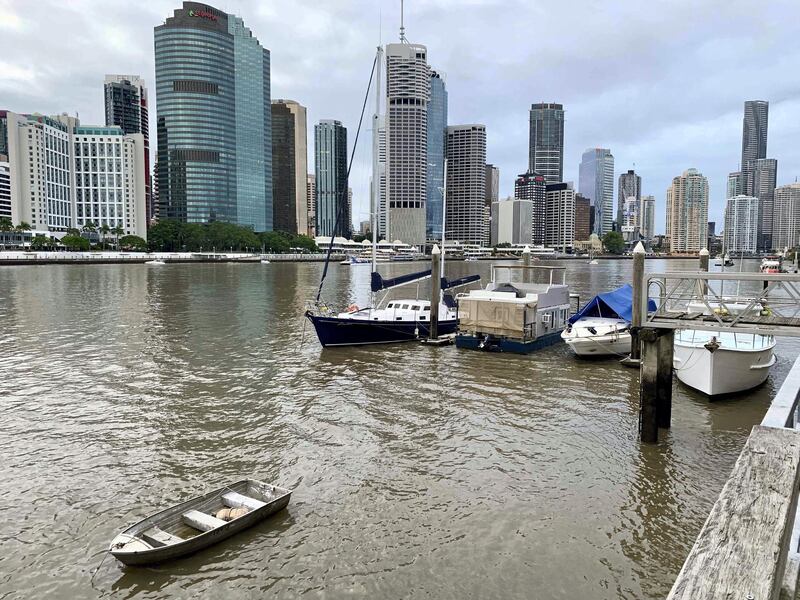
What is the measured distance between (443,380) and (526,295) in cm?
1075

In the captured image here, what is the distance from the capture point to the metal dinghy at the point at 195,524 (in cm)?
1108

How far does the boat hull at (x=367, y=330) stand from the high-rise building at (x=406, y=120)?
311 ft

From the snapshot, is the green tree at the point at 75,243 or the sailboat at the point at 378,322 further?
the green tree at the point at 75,243

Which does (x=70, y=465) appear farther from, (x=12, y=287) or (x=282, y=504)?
(x=12, y=287)

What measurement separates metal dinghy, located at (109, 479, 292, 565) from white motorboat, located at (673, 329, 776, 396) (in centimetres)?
1646

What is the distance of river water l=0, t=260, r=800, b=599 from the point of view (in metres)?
11.1

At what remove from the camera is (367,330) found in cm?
3425

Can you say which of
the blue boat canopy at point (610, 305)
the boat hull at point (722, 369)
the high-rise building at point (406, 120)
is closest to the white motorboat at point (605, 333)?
the blue boat canopy at point (610, 305)

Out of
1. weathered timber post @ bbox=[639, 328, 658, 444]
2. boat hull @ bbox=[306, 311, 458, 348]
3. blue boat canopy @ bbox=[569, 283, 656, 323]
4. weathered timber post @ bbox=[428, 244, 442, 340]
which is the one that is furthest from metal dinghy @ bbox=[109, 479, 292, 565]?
blue boat canopy @ bbox=[569, 283, 656, 323]

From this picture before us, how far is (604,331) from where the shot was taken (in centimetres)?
3066

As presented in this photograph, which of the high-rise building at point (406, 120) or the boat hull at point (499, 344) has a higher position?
the high-rise building at point (406, 120)

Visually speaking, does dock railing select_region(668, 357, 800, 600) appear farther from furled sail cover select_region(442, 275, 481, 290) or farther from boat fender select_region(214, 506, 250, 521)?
furled sail cover select_region(442, 275, 481, 290)

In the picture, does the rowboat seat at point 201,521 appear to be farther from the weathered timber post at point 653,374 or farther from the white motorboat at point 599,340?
the white motorboat at point 599,340

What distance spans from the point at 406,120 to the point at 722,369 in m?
140
